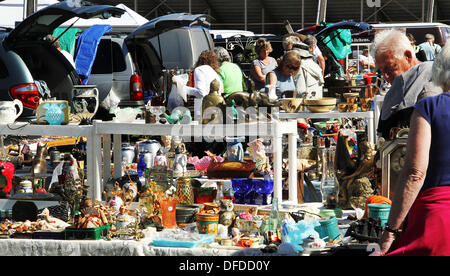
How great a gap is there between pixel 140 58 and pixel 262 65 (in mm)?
2923

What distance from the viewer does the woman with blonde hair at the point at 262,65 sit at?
769 cm

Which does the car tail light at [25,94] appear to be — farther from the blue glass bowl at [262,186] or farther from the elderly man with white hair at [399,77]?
the elderly man with white hair at [399,77]

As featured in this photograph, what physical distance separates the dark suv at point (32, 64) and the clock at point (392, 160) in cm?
390

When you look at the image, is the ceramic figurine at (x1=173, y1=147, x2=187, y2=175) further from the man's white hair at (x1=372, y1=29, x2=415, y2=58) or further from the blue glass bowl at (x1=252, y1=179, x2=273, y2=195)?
the man's white hair at (x1=372, y1=29, x2=415, y2=58)

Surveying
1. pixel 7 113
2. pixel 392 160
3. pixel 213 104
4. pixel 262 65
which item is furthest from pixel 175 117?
pixel 262 65

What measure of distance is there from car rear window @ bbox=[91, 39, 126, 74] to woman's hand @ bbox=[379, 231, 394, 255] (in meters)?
8.27

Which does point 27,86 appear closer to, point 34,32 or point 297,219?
point 34,32

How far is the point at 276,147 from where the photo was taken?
4113 mm

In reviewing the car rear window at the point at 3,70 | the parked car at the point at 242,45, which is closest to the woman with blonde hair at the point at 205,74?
the car rear window at the point at 3,70

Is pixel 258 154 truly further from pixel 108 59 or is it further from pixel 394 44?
pixel 108 59

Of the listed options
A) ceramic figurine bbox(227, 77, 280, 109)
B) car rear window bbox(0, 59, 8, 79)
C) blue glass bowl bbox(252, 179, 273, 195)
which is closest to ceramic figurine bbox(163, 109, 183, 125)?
ceramic figurine bbox(227, 77, 280, 109)

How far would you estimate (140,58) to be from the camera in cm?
1025

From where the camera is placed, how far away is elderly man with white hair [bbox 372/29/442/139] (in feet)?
11.7

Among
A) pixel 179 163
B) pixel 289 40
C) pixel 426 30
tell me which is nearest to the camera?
pixel 179 163
